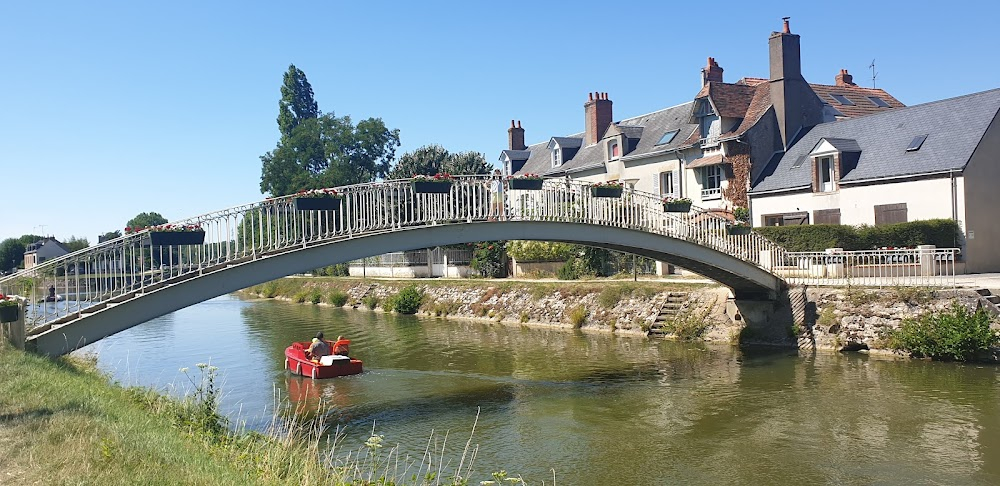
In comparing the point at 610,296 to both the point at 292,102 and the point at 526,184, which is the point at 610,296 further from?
the point at 292,102

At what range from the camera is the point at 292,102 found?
227 ft

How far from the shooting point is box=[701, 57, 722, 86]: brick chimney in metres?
40.2

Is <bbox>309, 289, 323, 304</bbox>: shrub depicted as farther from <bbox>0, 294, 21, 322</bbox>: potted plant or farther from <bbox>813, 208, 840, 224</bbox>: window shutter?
<bbox>0, 294, 21, 322</bbox>: potted plant

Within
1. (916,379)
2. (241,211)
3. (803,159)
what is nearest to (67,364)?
(241,211)

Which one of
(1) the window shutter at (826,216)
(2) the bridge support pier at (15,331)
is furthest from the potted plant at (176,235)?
(1) the window shutter at (826,216)

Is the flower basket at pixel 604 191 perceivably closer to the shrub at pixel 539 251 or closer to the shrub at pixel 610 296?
the shrub at pixel 610 296

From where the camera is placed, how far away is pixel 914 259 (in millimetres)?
23484

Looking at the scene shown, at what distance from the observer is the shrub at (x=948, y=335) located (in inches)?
737

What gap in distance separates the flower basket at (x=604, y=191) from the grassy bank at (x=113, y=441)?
11210 millimetres

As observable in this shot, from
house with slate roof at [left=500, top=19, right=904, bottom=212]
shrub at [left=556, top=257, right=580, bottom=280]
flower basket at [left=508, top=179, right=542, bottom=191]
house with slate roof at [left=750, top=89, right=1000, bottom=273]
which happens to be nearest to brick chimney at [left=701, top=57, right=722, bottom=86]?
house with slate roof at [left=500, top=19, right=904, bottom=212]

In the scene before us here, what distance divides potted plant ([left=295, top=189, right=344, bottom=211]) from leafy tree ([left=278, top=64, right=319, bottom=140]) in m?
54.8

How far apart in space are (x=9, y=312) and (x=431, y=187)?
812cm

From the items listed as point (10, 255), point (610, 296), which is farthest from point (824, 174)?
point (10, 255)

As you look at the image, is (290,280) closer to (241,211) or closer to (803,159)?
(803,159)
